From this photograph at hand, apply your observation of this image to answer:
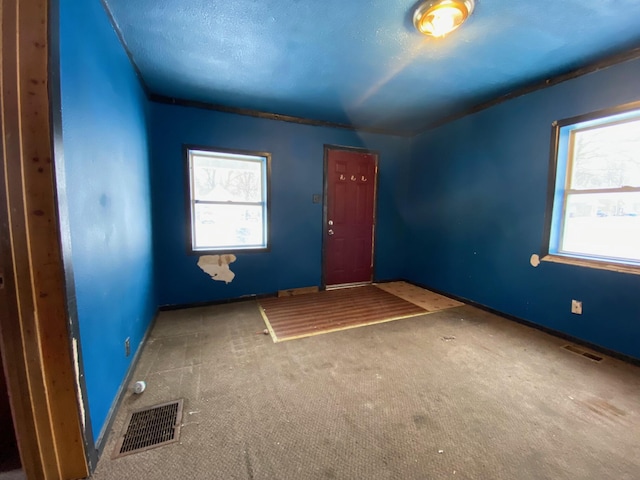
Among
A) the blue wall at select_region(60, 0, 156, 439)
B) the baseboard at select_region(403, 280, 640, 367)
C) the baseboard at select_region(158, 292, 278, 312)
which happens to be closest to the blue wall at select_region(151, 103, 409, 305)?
the baseboard at select_region(158, 292, 278, 312)

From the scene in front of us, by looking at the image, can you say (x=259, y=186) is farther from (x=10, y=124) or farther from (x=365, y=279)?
(x=10, y=124)

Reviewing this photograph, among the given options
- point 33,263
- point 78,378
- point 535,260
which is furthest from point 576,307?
point 33,263

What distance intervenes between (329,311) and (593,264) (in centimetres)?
263

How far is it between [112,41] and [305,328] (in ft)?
9.29

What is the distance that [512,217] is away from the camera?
2994 mm

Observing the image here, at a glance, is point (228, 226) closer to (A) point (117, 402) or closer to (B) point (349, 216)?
(B) point (349, 216)

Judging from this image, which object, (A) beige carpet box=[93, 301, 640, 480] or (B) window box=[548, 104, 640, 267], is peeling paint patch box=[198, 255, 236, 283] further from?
(B) window box=[548, 104, 640, 267]

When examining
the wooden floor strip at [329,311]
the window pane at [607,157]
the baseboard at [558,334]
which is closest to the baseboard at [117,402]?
the wooden floor strip at [329,311]

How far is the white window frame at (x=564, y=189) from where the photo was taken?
229 centimetres

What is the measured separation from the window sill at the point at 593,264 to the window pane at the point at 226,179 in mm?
3440

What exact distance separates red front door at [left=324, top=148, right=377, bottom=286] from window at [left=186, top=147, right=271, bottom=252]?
1.02 metres

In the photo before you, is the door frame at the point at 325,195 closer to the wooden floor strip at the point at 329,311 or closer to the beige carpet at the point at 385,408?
the wooden floor strip at the point at 329,311

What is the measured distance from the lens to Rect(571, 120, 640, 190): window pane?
7.20 feet

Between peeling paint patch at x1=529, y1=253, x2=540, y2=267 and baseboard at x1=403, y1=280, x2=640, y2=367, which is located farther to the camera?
peeling paint patch at x1=529, y1=253, x2=540, y2=267
